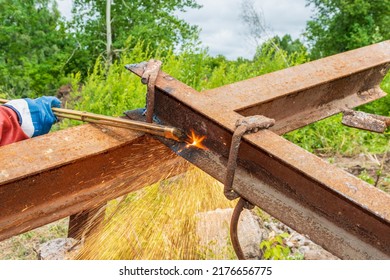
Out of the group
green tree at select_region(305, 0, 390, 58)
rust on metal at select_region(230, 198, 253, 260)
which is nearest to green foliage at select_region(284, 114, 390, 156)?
rust on metal at select_region(230, 198, 253, 260)

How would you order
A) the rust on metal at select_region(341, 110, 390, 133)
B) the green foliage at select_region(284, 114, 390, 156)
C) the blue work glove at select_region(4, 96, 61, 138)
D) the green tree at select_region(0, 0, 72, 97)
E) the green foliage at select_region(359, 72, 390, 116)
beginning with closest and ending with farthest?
the blue work glove at select_region(4, 96, 61, 138) → the rust on metal at select_region(341, 110, 390, 133) → the green foliage at select_region(284, 114, 390, 156) → the green foliage at select_region(359, 72, 390, 116) → the green tree at select_region(0, 0, 72, 97)

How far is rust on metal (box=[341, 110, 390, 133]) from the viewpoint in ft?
8.74

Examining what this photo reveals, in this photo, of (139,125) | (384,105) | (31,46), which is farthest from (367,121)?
(31,46)

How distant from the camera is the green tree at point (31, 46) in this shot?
1806 centimetres

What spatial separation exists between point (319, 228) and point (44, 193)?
40.8 inches

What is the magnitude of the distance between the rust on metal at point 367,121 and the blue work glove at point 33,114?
151 centimetres

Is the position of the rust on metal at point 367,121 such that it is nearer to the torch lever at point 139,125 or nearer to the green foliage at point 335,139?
the torch lever at point 139,125

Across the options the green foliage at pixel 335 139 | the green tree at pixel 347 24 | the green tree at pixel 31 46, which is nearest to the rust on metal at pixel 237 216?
the green foliage at pixel 335 139

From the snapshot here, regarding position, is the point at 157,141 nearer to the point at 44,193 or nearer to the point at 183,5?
the point at 44,193

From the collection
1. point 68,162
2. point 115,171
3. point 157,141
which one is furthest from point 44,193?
point 157,141

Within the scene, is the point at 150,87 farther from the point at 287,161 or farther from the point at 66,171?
the point at 287,161

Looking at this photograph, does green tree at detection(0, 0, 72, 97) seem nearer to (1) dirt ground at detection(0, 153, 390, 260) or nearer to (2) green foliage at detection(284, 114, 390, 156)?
(2) green foliage at detection(284, 114, 390, 156)

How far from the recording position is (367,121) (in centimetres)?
272

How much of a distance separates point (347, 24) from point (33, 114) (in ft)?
90.1
